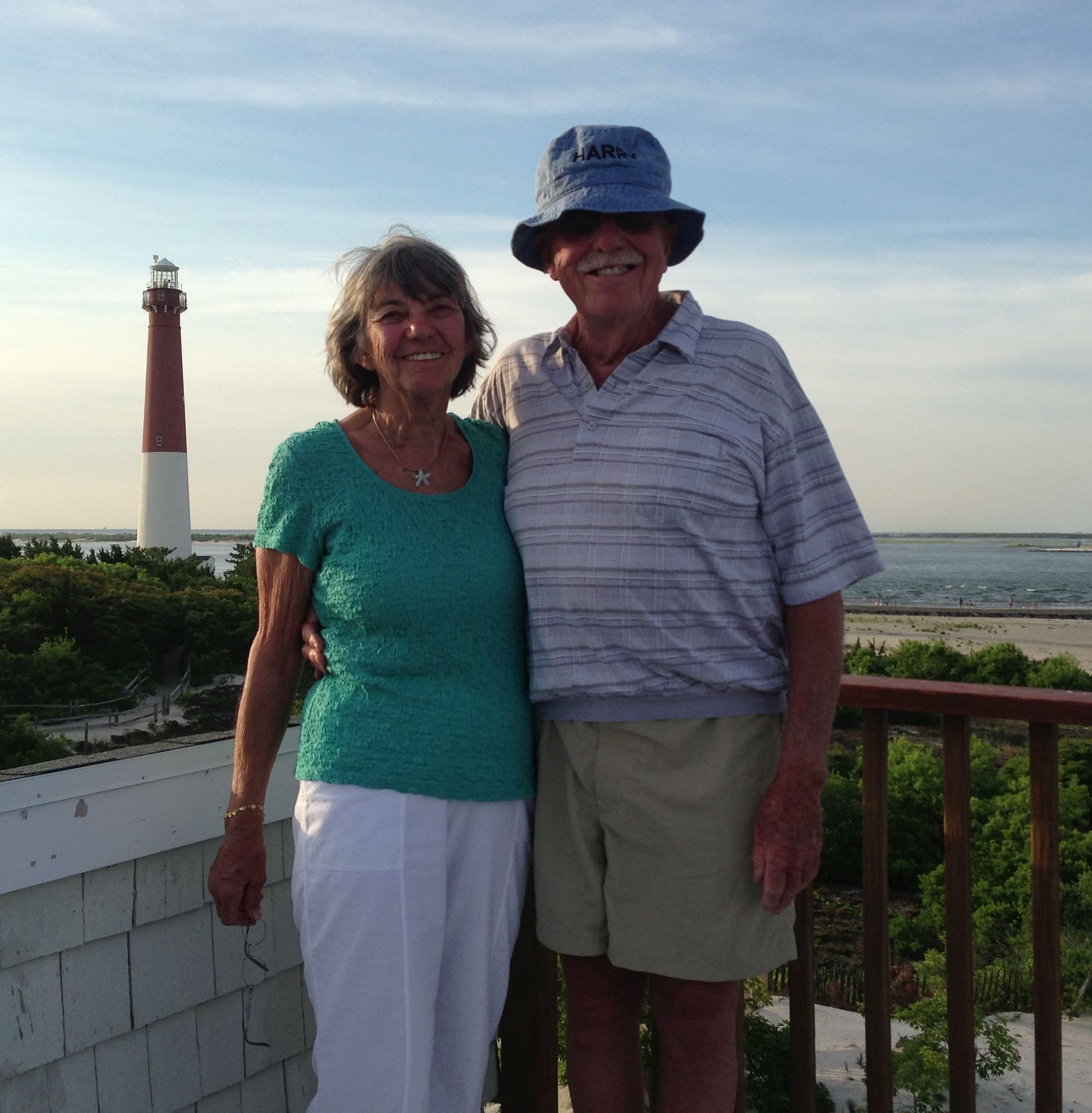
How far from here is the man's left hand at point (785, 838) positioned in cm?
149

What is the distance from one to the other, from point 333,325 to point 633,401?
52 centimetres

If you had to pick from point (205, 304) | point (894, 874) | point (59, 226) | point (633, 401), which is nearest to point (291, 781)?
point (633, 401)

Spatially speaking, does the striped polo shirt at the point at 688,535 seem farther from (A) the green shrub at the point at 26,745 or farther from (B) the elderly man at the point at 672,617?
(A) the green shrub at the point at 26,745

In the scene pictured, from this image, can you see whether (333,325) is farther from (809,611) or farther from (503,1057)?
(503,1057)

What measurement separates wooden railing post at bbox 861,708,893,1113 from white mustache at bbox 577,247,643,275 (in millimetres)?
946

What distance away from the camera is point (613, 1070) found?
5.60 feet

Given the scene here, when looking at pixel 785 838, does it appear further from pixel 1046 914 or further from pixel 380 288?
pixel 380 288

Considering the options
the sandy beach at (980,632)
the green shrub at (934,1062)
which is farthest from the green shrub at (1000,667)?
the green shrub at (934,1062)

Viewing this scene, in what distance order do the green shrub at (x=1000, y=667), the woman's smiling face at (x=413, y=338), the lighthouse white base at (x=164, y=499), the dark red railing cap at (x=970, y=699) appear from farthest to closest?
the lighthouse white base at (x=164, y=499)
the green shrub at (x=1000, y=667)
the dark red railing cap at (x=970, y=699)
the woman's smiling face at (x=413, y=338)

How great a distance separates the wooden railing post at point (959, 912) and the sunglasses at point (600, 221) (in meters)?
1.01

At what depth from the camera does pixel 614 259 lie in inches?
62.6

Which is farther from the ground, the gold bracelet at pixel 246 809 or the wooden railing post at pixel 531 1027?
the gold bracelet at pixel 246 809

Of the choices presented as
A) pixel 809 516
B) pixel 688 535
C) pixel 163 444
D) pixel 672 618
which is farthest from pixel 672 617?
pixel 163 444

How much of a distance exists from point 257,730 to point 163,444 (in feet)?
77.8
